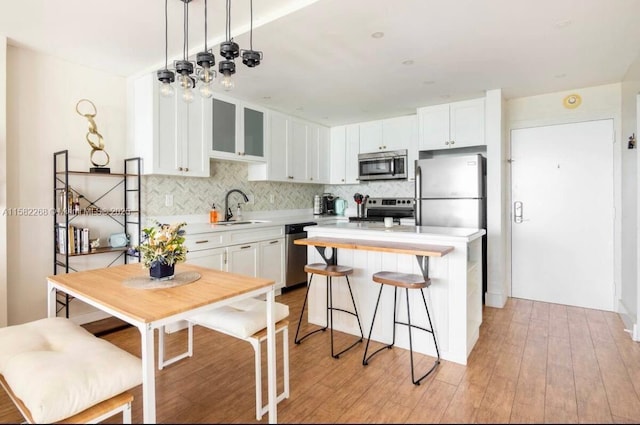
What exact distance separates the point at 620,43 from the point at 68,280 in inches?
162

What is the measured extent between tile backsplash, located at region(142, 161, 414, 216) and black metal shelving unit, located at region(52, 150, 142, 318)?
6.2 inches

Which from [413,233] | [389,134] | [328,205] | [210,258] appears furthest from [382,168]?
[210,258]

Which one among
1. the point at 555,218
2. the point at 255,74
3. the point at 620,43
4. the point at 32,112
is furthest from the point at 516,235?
the point at 32,112

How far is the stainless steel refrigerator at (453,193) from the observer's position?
372 centimetres

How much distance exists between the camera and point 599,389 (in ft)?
6.89

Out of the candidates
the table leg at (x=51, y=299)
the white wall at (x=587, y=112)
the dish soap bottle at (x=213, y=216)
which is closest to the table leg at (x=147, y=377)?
the table leg at (x=51, y=299)

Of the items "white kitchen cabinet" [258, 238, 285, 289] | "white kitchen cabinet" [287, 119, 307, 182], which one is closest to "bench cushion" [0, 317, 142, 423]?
"white kitchen cabinet" [258, 238, 285, 289]

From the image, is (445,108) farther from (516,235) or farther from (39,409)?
(39,409)

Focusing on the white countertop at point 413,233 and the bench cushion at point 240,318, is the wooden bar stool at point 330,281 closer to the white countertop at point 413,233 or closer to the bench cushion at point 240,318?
the white countertop at point 413,233

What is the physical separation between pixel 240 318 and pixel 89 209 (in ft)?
7.42

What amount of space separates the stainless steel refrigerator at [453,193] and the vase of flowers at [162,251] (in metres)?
2.88

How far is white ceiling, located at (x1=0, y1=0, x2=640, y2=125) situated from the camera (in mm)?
2213

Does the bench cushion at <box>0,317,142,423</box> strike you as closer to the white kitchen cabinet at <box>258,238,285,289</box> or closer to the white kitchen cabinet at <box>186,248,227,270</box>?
the white kitchen cabinet at <box>186,248,227,270</box>

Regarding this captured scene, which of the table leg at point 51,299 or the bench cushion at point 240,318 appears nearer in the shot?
the bench cushion at point 240,318
